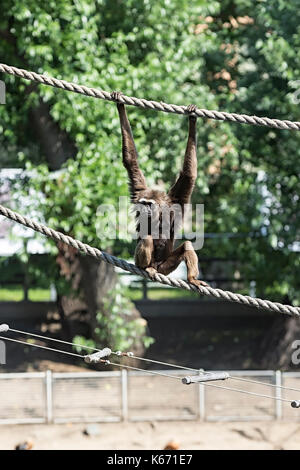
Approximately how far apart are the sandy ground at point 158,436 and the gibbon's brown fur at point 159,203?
5959 millimetres

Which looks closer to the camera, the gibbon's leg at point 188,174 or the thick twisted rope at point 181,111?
the thick twisted rope at point 181,111

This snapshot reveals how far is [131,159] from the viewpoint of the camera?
7.01 meters

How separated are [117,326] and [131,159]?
293 inches

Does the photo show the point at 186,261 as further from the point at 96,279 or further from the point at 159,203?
the point at 96,279

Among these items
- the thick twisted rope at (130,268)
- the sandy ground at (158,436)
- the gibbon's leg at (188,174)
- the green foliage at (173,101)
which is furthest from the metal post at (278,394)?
the thick twisted rope at (130,268)

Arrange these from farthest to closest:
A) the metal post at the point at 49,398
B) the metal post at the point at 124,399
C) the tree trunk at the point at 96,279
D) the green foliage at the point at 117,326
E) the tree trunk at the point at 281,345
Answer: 1. the tree trunk at the point at 281,345
2. the tree trunk at the point at 96,279
3. the green foliage at the point at 117,326
4. the metal post at the point at 124,399
5. the metal post at the point at 49,398

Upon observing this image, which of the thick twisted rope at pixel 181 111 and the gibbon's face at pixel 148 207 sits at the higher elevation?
the thick twisted rope at pixel 181 111

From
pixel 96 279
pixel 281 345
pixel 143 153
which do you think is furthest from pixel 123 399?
pixel 143 153

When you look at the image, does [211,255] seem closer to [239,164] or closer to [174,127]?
[239,164]

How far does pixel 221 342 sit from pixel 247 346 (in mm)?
642

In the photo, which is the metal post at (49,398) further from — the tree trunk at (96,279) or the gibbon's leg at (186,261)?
the gibbon's leg at (186,261)

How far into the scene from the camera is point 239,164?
47.2 feet

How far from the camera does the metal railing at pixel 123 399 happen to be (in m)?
12.9

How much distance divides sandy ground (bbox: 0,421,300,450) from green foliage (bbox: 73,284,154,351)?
1.53 metres
